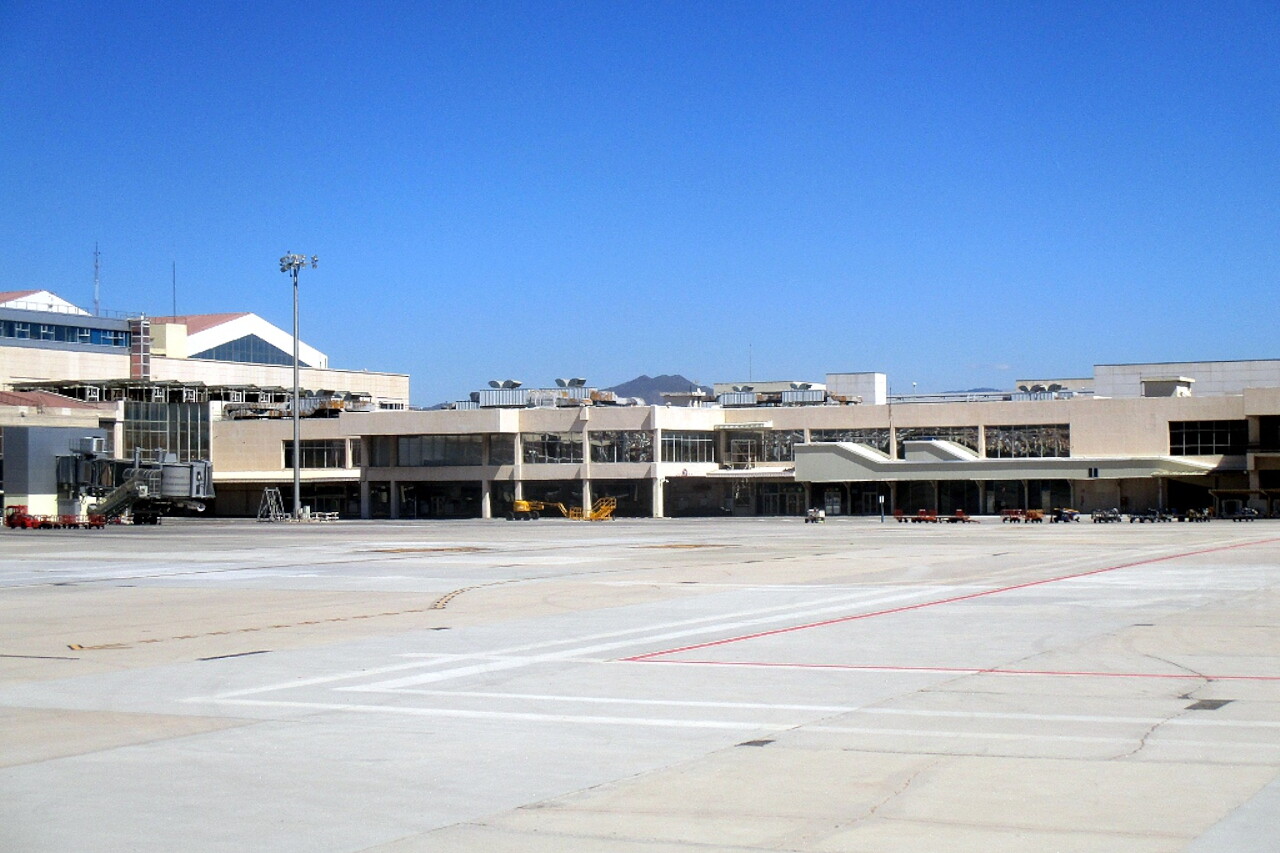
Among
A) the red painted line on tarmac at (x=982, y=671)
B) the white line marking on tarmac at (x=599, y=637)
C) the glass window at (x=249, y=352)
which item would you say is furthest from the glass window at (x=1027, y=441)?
the glass window at (x=249, y=352)

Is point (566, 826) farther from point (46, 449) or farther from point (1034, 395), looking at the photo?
point (1034, 395)

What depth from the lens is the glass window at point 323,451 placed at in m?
120

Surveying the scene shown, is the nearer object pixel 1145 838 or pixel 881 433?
pixel 1145 838

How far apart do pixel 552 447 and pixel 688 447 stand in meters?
11.4

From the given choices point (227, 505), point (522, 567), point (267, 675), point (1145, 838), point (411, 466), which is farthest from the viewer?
point (227, 505)

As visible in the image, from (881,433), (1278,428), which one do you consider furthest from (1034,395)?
(1278,428)

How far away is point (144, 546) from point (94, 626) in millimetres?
36684

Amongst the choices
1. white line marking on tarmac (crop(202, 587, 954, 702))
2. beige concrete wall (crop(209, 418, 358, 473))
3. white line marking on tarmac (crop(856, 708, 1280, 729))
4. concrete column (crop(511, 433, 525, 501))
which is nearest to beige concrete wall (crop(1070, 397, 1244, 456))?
concrete column (crop(511, 433, 525, 501))

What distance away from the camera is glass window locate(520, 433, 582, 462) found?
111438 mm

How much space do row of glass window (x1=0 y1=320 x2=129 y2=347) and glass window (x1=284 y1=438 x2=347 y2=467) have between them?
25.8 m

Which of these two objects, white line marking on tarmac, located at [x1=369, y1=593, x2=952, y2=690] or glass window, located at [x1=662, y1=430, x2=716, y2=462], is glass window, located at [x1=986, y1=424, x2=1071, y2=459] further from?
white line marking on tarmac, located at [x1=369, y1=593, x2=952, y2=690]

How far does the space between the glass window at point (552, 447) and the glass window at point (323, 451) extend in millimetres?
18926

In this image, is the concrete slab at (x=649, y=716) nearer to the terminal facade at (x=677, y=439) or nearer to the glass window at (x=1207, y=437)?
the terminal facade at (x=677, y=439)

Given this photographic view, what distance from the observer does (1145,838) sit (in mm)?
9977
